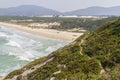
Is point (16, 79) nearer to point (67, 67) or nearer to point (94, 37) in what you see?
point (67, 67)

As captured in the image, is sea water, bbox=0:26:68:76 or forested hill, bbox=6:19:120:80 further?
sea water, bbox=0:26:68:76

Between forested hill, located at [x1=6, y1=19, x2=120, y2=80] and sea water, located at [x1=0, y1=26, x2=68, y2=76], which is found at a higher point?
forested hill, located at [x1=6, y1=19, x2=120, y2=80]

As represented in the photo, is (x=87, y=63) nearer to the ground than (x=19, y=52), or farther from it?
farther from it

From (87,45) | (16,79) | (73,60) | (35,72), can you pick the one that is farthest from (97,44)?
(16,79)

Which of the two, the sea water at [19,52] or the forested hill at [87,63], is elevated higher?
the forested hill at [87,63]

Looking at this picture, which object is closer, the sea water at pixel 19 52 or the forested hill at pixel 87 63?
the forested hill at pixel 87 63

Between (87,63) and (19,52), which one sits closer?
(87,63)

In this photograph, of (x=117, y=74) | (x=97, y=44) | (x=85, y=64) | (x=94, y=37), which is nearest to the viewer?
(x=117, y=74)

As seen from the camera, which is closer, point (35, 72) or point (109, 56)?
point (109, 56)
